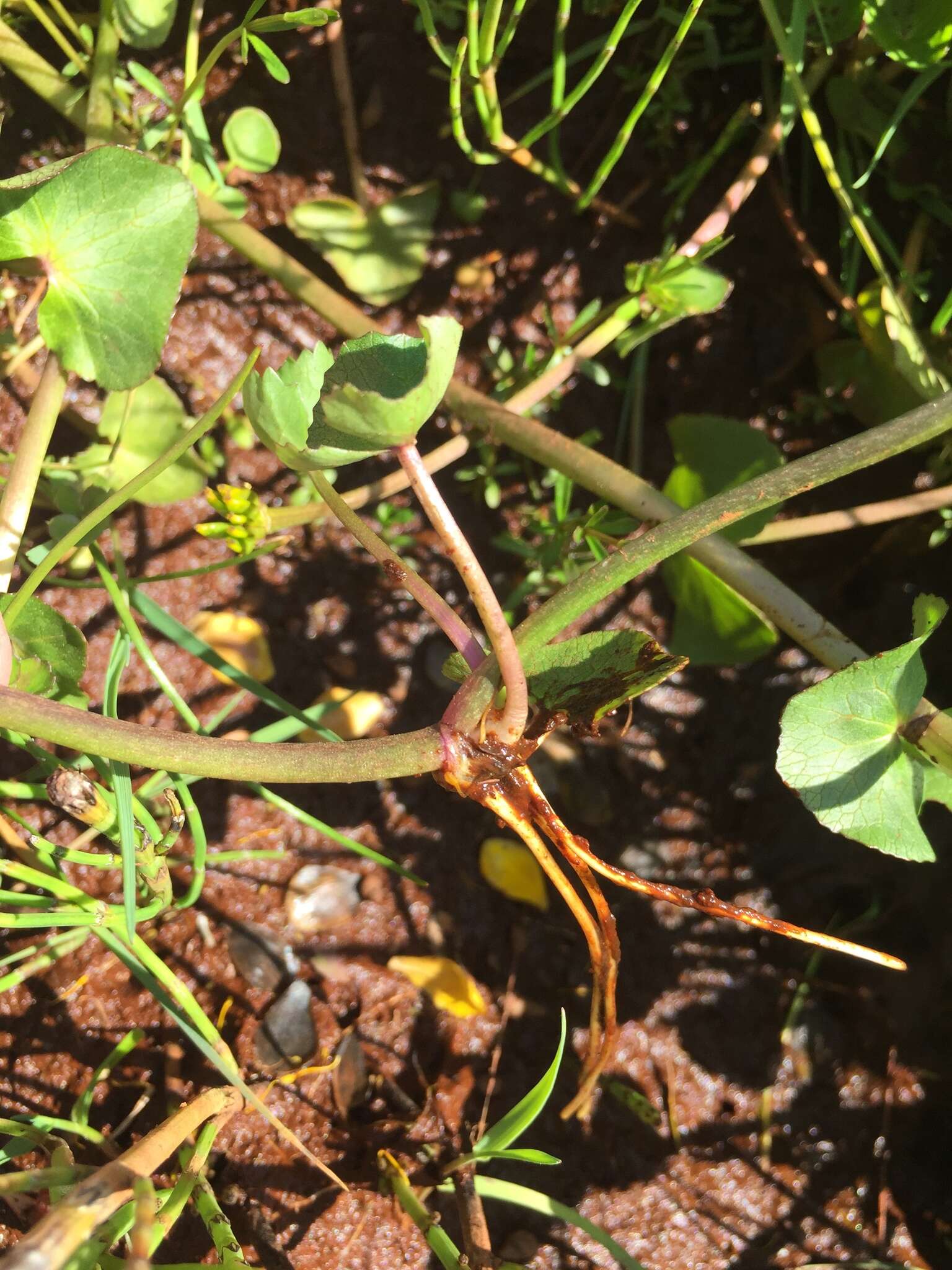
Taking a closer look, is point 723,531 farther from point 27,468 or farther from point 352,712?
point 27,468

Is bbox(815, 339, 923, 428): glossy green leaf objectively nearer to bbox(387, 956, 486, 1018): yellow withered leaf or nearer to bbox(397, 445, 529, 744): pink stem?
bbox(397, 445, 529, 744): pink stem

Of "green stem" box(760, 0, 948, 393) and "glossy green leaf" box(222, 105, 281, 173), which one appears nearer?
"green stem" box(760, 0, 948, 393)

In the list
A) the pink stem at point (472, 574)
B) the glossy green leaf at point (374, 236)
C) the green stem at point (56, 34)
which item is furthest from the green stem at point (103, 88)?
the pink stem at point (472, 574)

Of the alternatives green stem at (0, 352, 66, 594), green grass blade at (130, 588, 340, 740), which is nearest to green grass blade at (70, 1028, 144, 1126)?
green grass blade at (130, 588, 340, 740)

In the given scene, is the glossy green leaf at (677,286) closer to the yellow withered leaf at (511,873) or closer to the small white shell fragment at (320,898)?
the yellow withered leaf at (511,873)

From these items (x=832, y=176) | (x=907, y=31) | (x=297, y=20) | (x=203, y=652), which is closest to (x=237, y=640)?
(x=203, y=652)

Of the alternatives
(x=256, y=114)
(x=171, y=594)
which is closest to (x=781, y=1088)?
(x=171, y=594)
